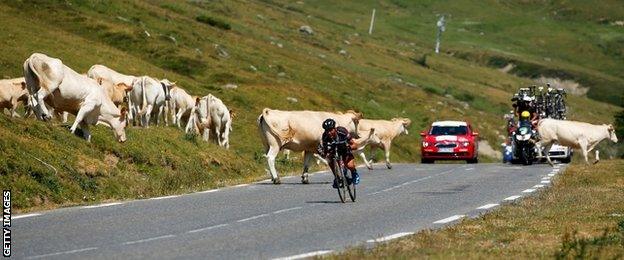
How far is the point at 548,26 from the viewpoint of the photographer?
194 meters

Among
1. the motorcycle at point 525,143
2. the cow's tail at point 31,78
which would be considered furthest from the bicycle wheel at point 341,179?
the motorcycle at point 525,143

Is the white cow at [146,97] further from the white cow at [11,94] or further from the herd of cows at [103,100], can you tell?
the white cow at [11,94]

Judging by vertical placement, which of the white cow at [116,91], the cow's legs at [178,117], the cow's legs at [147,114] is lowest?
the cow's legs at [178,117]

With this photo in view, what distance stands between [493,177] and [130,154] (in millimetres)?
9904

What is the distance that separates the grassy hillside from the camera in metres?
27.8

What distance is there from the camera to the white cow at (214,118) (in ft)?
141

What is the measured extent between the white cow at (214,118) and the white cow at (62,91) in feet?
38.4

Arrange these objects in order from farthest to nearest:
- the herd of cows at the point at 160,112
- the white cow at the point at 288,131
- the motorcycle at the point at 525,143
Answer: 1. the motorcycle at the point at 525,143
2. the white cow at the point at 288,131
3. the herd of cows at the point at 160,112

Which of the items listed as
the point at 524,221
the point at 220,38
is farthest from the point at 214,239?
the point at 220,38

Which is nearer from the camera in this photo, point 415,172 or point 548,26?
point 415,172

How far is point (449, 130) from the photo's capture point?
2028 inches

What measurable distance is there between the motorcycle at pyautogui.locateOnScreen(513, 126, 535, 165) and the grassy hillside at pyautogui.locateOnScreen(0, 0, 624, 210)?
8.58m

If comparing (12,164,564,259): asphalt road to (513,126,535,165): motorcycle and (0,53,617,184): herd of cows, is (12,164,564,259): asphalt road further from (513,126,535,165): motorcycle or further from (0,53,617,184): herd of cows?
(513,126,535,165): motorcycle

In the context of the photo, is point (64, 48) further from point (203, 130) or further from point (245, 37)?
point (245, 37)
